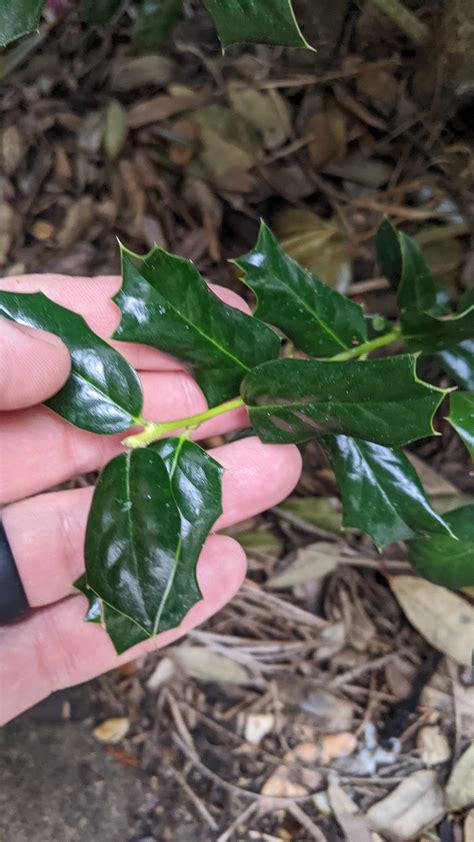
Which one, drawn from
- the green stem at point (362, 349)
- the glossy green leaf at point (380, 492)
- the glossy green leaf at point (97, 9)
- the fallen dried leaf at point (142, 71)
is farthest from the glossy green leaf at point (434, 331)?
the fallen dried leaf at point (142, 71)

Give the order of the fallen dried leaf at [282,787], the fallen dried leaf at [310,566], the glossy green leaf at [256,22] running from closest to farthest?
the glossy green leaf at [256,22] → the fallen dried leaf at [282,787] → the fallen dried leaf at [310,566]

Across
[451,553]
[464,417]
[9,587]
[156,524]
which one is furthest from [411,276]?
[9,587]

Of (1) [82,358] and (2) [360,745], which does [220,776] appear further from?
(1) [82,358]

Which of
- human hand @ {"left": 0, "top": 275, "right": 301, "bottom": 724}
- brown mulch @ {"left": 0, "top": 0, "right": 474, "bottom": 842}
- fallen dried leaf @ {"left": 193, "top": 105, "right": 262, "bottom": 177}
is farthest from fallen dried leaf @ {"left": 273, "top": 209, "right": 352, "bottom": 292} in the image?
human hand @ {"left": 0, "top": 275, "right": 301, "bottom": 724}

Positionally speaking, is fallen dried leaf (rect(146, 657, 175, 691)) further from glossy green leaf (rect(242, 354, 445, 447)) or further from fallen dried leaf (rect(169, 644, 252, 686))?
glossy green leaf (rect(242, 354, 445, 447))

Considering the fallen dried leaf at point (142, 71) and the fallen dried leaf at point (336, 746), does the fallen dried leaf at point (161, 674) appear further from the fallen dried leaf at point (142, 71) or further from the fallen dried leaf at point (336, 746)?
the fallen dried leaf at point (142, 71)

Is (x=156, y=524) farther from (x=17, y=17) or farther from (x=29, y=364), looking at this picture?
(x=17, y=17)

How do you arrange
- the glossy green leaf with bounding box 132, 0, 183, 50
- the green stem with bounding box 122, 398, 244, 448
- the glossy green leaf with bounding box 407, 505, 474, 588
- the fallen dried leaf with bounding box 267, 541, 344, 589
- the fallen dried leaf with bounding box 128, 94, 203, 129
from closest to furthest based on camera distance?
the green stem with bounding box 122, 398, 244, 448 → the glossy green leaf with bounding box 407, 505, 474, 588 → the glossy green leaf with bounding box 132, 0, 183, 50 → the fallen dried leaf with bounding box 267, 541, 344, 589 → the fallen dried leaf with bounding box 128, 94, 203, 129
